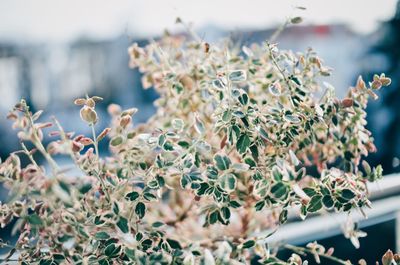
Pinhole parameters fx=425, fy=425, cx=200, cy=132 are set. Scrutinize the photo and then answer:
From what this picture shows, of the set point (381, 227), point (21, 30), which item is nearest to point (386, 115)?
point (381, 227)

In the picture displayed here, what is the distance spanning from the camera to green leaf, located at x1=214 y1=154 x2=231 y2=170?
109 cm

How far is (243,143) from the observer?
3.64 ft

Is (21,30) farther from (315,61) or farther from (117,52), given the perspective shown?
(315,61)

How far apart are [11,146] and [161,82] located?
25.1ft

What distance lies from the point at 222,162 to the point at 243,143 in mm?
77

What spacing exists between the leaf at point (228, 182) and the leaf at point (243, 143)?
0.26 feet

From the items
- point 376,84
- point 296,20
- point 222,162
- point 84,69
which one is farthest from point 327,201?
point 84,69

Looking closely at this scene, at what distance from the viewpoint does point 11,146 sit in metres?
8.37

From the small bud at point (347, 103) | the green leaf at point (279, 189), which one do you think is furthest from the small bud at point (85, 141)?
the small bud at point (347, 103)

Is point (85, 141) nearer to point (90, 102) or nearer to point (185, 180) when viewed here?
point (90, 102)

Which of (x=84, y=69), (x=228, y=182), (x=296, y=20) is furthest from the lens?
(x=84, y=69)

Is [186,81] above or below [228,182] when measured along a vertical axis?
above

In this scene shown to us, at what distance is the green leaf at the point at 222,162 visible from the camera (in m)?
1.09

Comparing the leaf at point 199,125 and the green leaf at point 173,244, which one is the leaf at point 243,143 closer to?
the leaf at point 199,125
